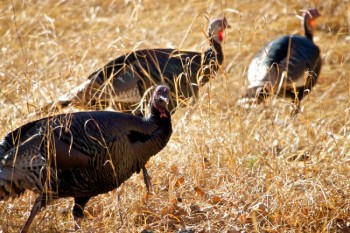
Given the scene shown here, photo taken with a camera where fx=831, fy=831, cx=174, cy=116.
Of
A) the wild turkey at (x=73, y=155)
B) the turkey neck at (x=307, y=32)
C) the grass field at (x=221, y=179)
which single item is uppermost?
the wild turkey at (x=73, y=155)

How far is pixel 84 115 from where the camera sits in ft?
14.4

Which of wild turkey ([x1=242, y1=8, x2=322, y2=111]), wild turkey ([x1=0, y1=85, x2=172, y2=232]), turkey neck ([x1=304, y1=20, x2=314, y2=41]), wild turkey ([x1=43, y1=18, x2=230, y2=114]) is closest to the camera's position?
wild turkey ([x1=0, y1=85, x2=172, y2=232])

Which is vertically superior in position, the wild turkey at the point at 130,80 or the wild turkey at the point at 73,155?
the wild turkey at the point at 73,155

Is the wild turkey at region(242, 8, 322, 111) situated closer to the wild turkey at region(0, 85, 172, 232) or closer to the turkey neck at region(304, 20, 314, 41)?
the turkey neck at region(304, 20, 314, 41)

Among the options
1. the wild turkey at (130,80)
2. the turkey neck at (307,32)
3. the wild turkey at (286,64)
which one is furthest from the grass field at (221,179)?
the turkey neck at (307,32)

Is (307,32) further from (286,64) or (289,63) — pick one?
(286,64)

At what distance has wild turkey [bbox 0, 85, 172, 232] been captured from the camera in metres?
4.20

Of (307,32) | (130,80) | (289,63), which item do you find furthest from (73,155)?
(307,32)

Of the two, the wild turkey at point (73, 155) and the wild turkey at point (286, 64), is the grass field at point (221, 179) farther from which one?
the wild turkey at point (286, 64)

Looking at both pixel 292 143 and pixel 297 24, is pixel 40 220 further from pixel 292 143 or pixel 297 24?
pixel 297 24

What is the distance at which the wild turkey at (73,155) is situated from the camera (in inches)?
165

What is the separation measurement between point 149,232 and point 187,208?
1.52ft

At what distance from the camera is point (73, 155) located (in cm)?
423

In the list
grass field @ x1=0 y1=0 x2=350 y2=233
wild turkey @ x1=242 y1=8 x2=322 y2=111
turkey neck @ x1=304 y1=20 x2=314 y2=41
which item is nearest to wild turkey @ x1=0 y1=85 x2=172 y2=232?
grass field @ x1=0 y1=0 x2=350 y2=233
